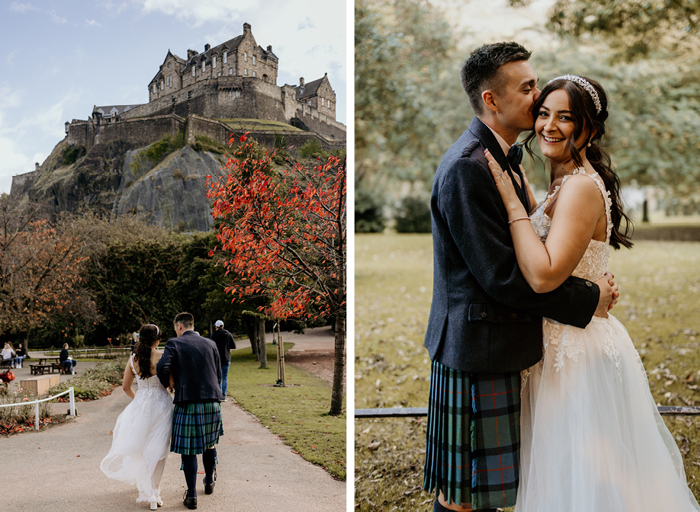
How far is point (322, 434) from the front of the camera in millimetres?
3740

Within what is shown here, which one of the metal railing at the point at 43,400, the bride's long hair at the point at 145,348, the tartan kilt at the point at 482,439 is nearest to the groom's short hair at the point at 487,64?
the tartan kilt at the point at 482,439

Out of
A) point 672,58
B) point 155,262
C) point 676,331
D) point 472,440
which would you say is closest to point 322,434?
point 155,262

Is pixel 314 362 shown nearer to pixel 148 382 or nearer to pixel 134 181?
pixel 148 382

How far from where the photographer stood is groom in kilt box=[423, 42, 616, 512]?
1.53 m

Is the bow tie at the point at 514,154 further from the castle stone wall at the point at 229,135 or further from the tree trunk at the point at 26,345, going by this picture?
the tree trunk at the point at 26,345

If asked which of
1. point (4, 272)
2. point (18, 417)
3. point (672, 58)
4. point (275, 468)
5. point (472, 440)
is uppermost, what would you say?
point (672, 58)

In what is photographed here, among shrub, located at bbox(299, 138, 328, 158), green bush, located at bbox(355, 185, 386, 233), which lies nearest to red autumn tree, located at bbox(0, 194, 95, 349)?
shrub, located at bbox(299, 138, 328, 158)

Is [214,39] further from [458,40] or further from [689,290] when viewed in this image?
[689,290]

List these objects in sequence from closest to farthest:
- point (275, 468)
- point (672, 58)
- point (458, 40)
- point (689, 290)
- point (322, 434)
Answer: point (275, 468), point (322, 434), point (689, 290), point (672, 58), point (458, 40)

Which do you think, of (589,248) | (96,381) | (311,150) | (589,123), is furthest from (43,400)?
(589,123)

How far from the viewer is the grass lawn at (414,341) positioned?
3.21 metres

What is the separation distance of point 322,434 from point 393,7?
850 cm

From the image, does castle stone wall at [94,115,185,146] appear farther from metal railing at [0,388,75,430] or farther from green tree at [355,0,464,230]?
green tree at [355,0,464,230]

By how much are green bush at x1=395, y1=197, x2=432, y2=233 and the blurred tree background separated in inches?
62.8
